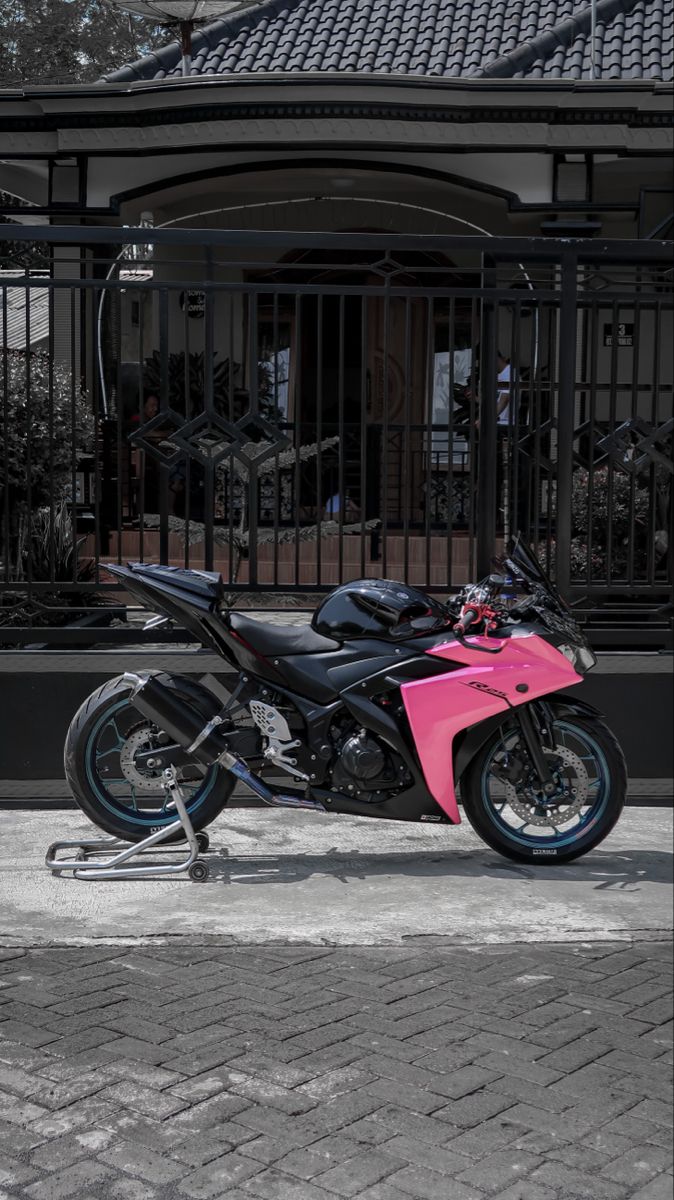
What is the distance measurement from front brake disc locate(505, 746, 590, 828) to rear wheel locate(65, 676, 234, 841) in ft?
3.72

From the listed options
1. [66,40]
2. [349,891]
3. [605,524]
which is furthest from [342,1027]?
[66,40]

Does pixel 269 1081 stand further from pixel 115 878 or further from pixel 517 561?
pixel 517 561

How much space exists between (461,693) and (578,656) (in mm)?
493

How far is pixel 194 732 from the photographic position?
525 centimetres

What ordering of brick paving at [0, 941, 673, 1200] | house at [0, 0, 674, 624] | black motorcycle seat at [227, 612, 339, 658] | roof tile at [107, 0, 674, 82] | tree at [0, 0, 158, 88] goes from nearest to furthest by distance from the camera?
brick paving at [0, 941, 673, 1200], black motorcycle seat at [227, 612, 339, 658], house at [0, 0, 674, 624], tree at [0, 0, 158, 88], roof tile at [107, 0, 674, 82]

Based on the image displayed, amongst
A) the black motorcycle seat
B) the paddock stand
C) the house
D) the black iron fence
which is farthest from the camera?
the house

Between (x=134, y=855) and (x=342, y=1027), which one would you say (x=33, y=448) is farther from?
(x=342, y=1027)

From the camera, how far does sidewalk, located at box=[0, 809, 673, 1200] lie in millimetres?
2869

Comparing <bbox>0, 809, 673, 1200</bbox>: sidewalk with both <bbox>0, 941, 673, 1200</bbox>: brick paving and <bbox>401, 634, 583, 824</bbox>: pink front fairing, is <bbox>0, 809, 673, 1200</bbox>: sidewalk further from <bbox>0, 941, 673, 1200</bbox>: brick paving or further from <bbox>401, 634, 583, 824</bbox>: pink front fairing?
<bbox>401, 634, 583, 824</bbox>: pink front fairing

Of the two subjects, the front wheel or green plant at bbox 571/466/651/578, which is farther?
green plant at bbox 571/466/651/578

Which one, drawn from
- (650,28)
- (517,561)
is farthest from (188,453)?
(650,28)

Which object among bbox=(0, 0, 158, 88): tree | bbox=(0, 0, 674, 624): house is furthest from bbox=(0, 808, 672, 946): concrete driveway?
bbox=(0, 0, 158, 88): tree

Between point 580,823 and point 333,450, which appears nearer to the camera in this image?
point 580,823

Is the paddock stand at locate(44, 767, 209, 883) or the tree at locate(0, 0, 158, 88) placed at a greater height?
the tree at locate(0, 0, 158, 88)
